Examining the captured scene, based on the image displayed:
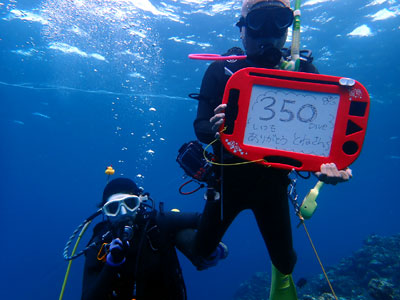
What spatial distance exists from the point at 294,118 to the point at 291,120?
0.04m

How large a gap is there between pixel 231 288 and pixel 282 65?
40016 millimetres

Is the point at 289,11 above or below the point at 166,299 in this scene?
above

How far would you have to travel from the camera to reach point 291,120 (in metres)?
2.37

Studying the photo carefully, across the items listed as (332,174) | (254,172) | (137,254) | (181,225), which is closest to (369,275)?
(181,225)

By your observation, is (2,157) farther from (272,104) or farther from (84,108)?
(272,104)

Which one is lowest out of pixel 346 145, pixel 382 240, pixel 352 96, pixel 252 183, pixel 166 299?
pixel 382 240

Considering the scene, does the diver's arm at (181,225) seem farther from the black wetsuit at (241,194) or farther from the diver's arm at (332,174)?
the diver's arm at (332,174)

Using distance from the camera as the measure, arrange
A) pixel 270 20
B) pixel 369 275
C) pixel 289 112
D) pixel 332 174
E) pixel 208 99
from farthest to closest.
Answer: pixel 369 275 < pixel 208 99 < pixel 270 20 < pixel 289 112 < pixel 332 174

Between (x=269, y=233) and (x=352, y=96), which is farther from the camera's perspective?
(x=269, y=233)

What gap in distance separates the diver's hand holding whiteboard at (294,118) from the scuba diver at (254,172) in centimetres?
36

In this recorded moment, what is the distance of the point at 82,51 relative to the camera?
61.4ft

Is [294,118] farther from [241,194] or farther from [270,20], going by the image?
[270,20]

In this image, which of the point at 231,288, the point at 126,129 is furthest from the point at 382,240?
the point at 126,129

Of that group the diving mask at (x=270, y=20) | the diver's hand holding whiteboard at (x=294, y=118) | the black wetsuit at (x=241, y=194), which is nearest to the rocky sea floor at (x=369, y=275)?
the black wetsuit at (x=241, y=194)
